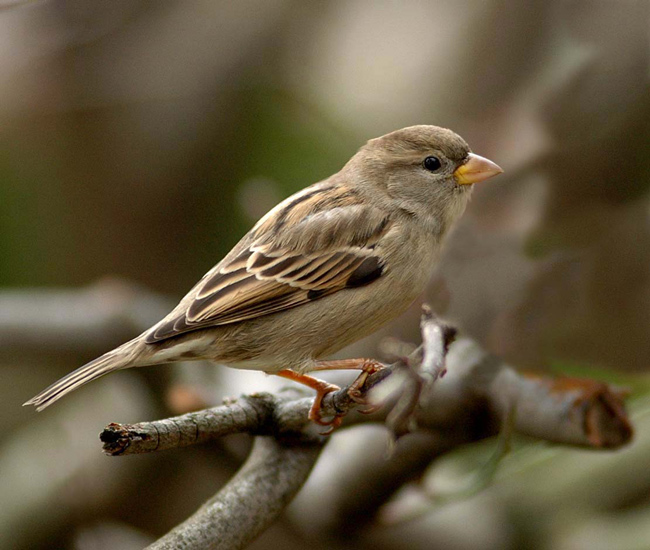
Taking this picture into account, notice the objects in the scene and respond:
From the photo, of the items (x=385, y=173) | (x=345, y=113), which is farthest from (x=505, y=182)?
(x=345, y=113)

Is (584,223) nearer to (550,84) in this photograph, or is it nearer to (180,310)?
(550,84)

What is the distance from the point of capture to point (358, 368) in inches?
108

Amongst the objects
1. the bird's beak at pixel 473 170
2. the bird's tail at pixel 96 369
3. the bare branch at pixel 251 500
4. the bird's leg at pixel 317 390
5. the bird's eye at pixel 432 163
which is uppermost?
the bird's eye at pixel 432 163

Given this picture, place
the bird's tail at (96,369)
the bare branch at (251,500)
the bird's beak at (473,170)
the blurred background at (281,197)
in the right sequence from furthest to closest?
the blurred background at (281,197) < the bird's beak at (473,170) < the bird's tail at (96,369) < the bare branch at (251,500)

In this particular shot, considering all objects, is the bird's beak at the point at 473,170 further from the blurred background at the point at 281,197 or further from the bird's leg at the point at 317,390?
the bird's leg at the point at 317,390

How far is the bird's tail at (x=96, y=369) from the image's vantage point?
7.76 ft

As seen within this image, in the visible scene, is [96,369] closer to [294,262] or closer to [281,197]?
[294,262]

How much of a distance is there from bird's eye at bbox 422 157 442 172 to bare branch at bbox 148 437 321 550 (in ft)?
3.68

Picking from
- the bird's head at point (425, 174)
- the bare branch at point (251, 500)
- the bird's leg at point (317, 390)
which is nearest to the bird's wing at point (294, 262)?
the bird's head at point (425, 174)

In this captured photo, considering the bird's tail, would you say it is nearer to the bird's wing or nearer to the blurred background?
the bird's wing

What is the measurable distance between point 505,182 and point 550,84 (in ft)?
2.63

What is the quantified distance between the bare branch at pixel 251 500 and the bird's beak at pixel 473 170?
110cm

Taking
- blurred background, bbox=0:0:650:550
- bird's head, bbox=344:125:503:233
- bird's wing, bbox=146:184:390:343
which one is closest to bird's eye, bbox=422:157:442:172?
bird's head, bbox=344:125:503:233

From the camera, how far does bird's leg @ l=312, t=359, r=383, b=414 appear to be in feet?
7.09
